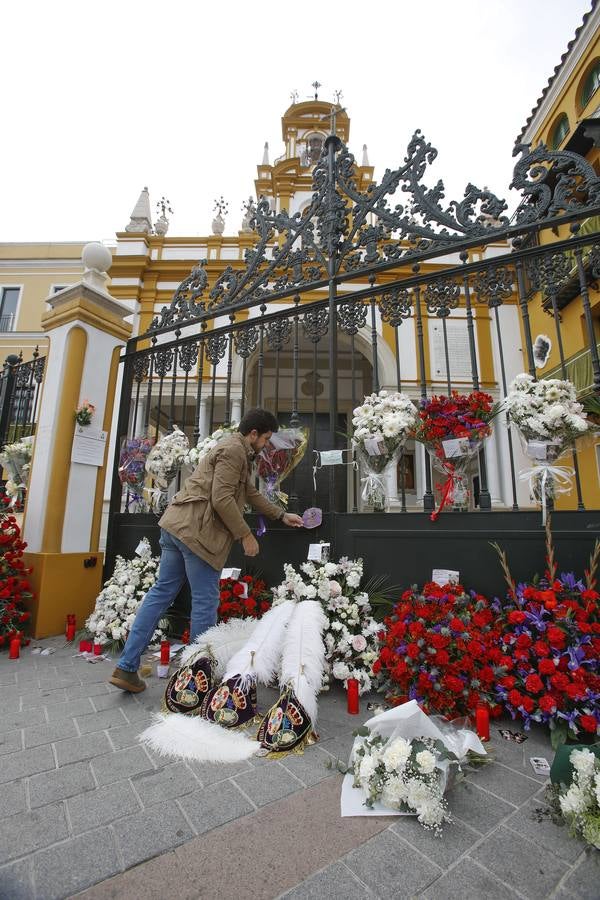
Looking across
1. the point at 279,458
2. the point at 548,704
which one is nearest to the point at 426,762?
the point at 548,704

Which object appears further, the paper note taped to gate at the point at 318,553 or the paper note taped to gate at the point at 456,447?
the paper note taped to gate at the point at 318,553

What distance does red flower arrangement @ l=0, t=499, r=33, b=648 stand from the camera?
4.01 metres

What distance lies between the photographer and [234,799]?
5.70ft

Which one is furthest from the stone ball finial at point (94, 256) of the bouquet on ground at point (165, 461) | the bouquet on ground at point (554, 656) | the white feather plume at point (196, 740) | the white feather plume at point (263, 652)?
the bouquet on ground at point (554, 656)

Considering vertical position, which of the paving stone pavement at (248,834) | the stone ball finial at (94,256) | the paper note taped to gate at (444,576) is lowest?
the paving stone pavement at (248,834)

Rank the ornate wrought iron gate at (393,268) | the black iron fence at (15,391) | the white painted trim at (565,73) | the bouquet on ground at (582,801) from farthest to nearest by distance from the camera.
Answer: the white painted trim at (565,73), the black iron fence at (15,391), the ornate wrought iron gate at (393,268), the bouquet on ground at (582,801)

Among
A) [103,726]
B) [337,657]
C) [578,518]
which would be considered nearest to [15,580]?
[103,726]

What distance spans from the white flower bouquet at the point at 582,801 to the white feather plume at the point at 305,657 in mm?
1123

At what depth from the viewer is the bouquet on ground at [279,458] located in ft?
12.6

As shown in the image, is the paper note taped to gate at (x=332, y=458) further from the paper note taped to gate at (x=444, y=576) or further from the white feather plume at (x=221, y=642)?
the white feather plume at (x=221, y=642)

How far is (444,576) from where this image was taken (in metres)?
3.11

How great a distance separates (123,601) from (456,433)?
341 cm

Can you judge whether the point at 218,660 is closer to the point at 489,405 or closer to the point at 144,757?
the point at 144,757

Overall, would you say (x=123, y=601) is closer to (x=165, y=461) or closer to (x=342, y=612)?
(x=165, y=461)
